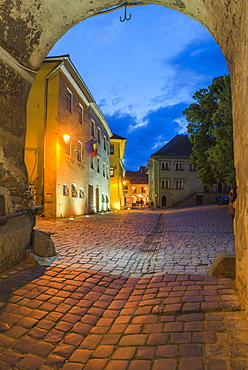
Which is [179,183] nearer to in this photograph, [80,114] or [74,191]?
[80,114]

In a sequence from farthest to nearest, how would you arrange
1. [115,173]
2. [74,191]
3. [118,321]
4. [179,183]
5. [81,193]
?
[179,183] → [115,173] → [81,193] → [74,191] → [118,321]

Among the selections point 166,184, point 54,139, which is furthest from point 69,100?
point 166,184

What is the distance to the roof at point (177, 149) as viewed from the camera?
1948 inches

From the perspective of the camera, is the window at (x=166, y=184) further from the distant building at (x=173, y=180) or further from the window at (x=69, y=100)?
the window at (x=69, y=100)

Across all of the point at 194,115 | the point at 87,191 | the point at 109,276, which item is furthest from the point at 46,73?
the point at 109,276

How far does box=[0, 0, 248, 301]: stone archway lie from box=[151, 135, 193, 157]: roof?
147ft

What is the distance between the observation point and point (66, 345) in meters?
2.85

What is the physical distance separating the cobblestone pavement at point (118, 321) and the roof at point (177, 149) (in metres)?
45.6

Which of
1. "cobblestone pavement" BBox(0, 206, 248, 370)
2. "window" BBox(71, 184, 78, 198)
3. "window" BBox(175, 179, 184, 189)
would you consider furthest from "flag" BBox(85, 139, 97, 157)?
"window" BBox(175, 179, 184, 189)

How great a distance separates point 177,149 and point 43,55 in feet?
154

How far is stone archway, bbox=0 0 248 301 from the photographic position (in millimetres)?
3027

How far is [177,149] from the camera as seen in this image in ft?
166

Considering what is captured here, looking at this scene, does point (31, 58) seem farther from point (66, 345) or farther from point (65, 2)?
point (66, 345)

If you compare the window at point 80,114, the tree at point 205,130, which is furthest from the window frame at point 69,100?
the tree at point 205,130
